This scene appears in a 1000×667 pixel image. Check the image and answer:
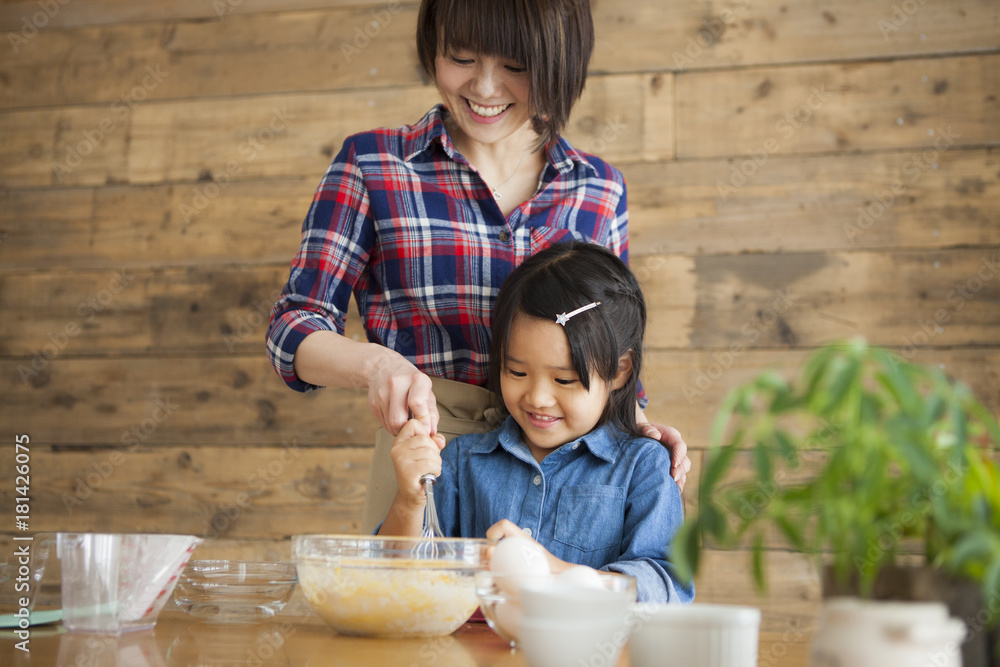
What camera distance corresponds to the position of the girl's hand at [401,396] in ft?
3.51

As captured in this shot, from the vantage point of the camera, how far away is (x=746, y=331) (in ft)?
6.73

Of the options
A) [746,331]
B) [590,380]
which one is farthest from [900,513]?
[746,331]

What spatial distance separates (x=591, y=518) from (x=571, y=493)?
0.05m

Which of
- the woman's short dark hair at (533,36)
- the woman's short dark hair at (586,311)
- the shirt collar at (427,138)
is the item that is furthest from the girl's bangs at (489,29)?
the woman's short dark hair at (586,311)

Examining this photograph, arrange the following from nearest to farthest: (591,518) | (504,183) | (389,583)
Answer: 1. (389,583)
2. (591,518)
3. (504,183)

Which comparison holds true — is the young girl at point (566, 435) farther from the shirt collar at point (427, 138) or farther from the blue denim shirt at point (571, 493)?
the shirt collar at point (427, 138)

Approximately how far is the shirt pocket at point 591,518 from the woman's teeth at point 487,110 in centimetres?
57

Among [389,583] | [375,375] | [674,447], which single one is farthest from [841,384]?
[674,447]

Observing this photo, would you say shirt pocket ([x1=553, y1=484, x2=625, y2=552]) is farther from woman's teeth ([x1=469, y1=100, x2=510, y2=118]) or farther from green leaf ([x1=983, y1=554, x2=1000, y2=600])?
green leaf ([x1=983, y1=554, x2=1000, y2=600])

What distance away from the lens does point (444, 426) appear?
1.37 metres

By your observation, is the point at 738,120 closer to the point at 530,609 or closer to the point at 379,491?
the point at 379,491

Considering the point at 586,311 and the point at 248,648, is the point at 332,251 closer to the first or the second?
the point at 586,311

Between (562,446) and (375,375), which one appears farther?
(562,446)

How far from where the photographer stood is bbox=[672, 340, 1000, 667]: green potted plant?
0.43 m
